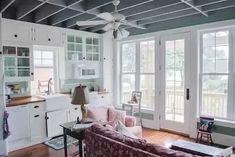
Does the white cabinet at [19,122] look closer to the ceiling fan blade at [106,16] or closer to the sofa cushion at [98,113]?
the sofa cushion at [98,113]

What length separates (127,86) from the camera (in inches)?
240

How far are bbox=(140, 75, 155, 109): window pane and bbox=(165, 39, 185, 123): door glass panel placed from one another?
462mm

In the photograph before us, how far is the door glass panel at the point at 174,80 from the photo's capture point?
4.81 metres

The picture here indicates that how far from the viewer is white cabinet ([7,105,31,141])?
385 cm

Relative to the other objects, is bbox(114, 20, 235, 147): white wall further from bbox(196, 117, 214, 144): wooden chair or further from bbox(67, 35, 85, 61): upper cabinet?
bbox(67, 35, 85, 61): upper cabinet

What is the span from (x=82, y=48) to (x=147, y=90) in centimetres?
209

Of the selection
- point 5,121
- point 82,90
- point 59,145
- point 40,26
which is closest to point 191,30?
point 82,90

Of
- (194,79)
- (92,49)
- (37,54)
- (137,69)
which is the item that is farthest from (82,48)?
(194,79)

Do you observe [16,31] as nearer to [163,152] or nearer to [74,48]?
[74,48]

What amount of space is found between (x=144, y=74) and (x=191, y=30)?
5.52 ft

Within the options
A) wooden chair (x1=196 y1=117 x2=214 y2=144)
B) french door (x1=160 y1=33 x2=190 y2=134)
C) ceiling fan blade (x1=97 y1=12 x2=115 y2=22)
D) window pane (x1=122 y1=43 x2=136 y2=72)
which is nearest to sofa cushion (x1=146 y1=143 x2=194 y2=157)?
ceiling fan blade (x1=97 y1=12 x2=115 y2=22)

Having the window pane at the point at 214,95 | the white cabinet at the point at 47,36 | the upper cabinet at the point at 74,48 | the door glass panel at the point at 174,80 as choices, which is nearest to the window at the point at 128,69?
the door glass panel at the point at 174,80

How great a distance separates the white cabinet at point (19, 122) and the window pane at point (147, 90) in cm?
296

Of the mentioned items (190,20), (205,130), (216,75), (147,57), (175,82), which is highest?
(190,20)
